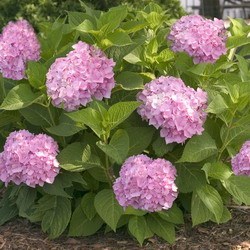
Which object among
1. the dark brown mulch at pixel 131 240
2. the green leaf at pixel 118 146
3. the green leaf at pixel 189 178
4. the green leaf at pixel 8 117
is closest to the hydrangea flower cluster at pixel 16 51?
the green leaf at pixel 8 117

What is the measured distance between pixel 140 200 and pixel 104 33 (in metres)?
0.87

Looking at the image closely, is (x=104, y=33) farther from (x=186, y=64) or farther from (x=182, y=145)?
(x=182, y=145)

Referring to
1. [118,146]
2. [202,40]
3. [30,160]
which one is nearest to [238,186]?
[118,146]

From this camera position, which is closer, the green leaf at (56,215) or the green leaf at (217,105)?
the green leaf at (217,105)

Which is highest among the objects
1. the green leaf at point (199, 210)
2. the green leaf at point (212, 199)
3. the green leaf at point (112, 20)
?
the green leaf at point (112, 20)

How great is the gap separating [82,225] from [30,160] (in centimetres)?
56

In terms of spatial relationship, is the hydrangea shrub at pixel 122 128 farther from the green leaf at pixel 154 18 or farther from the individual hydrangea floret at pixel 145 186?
the green leaf at pixel 154 18

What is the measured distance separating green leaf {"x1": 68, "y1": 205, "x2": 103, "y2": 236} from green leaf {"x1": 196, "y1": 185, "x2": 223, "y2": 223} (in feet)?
1.82

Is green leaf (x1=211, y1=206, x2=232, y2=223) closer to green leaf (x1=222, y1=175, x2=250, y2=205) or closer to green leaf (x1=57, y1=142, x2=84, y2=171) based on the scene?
green leaf (x1=222, y1=175, x2=250, y2=205)

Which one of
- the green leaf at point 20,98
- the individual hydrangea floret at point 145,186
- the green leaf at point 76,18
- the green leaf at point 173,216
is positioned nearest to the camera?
the individual hydrangea floret at point 145,186

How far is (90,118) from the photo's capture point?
3.22 m

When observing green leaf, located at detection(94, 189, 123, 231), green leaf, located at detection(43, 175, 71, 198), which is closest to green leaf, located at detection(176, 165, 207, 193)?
green leaf, located at detection(94, 189, 123, 231)

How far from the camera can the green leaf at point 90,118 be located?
10.4 ft

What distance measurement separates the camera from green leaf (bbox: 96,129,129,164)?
125 inches
